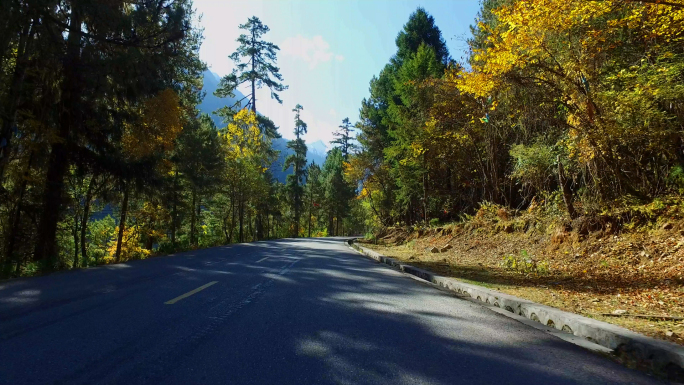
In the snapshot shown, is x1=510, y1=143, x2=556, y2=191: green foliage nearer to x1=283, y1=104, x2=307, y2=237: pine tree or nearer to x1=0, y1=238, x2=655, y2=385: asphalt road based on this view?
x1=0, y1=238, x2=655, y2=385: asphalt road

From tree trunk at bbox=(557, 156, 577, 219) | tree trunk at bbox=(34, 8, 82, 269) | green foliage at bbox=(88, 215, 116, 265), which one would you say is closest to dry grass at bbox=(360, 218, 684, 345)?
tree trunk at bbox=(557, 156, 577, 219)

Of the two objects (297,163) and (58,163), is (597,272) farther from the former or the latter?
(297,163)

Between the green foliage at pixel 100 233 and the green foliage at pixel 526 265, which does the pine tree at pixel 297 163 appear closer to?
the green foliage at pixel 100 233

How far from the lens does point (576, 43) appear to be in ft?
28.0

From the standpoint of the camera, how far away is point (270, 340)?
388 centimetres

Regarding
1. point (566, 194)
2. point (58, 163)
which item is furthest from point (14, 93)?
point (566, 194)

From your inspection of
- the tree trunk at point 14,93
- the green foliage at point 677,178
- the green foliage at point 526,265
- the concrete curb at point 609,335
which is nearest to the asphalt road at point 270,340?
the concrete curb at point 609,335

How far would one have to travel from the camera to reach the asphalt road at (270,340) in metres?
3.04

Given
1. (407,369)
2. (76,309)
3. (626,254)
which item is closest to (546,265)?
(626,254)

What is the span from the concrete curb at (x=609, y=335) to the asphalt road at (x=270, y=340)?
0.29 meters

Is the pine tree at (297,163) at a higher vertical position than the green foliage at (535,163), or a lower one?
higher

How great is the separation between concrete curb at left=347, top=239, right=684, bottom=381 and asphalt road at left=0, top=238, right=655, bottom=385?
0.95 ft

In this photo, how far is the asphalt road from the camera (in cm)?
304

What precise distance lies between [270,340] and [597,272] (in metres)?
7.09
